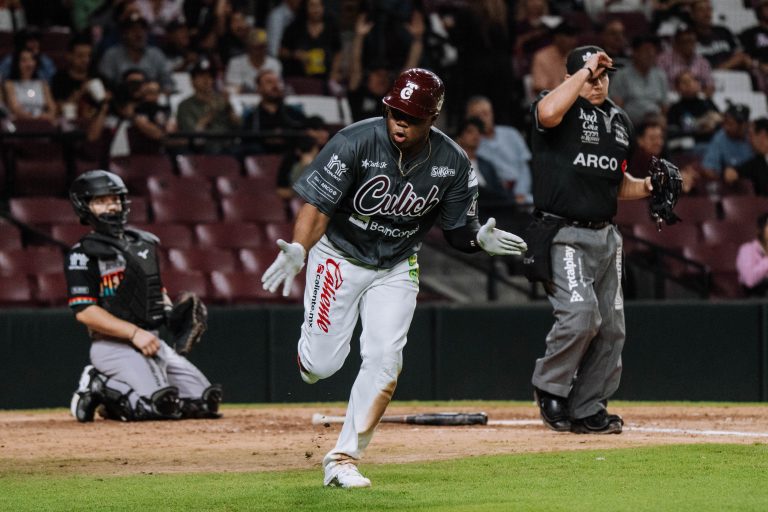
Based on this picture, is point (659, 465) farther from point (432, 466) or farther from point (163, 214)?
point (163, 214)

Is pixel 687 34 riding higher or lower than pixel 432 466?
higher

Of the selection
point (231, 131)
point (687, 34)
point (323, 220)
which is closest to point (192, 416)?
point (323, 220)

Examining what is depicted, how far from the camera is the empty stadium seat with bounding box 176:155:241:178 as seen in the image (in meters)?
13.2

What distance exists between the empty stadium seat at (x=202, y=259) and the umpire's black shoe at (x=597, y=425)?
5034 millimetres

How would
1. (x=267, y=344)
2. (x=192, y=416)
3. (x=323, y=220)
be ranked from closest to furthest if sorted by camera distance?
(x=323, y=220) → (x=192, y=416) → (x=267, y=344)

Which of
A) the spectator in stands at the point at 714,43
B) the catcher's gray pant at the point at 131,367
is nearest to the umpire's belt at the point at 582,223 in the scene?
the catcher's gray pant at the point at 131,367

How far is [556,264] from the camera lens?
7.70m

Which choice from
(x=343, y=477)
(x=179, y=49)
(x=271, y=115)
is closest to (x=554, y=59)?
(x=271, y=115)

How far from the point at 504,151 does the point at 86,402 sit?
19.8ft

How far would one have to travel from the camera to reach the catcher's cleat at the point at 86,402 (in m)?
9.00

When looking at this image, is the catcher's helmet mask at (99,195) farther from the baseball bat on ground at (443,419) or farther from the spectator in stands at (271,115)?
the spectator in stands at (271,115)

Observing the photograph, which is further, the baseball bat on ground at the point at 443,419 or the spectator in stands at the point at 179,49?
the spectator in stands at the point at 179,49

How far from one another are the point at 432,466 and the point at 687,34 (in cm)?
1056

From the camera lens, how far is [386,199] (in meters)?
6.06
